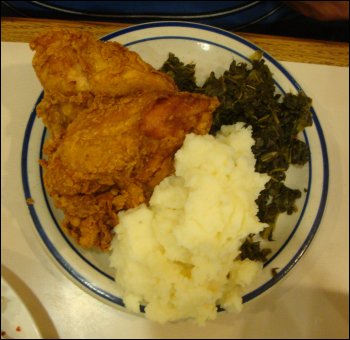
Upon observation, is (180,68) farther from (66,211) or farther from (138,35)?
(66,211)

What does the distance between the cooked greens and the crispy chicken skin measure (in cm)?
41

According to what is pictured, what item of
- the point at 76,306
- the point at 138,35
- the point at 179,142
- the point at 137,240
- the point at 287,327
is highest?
the point at 138,35

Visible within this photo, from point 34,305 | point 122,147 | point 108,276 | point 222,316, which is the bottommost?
point 222,316

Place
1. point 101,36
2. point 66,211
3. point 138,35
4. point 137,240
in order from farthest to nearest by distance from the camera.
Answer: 1. point 101,36
2. point 138,35
3. point 66,211
4. point 137,240

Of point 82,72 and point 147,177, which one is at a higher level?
point 82,72

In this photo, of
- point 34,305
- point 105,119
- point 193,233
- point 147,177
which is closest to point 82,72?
point 105,119

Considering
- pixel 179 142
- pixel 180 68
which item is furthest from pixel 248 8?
pixel 179 142

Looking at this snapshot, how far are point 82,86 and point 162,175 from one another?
25.6 inches

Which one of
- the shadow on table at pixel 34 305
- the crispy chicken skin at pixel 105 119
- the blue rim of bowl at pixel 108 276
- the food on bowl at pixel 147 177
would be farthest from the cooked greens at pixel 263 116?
the shadow on table at pixel 34 305

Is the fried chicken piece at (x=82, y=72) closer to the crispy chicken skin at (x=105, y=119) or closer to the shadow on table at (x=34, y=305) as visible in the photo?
the crispy chicken skin at (x=105, y=119)

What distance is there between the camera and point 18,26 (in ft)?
8.25

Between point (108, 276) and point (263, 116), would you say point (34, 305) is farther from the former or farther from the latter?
point (263, 116)

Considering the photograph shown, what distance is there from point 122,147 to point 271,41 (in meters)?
1.41

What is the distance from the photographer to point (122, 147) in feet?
6.41
